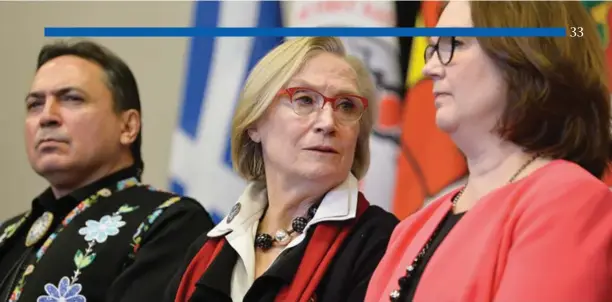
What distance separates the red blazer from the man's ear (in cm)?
Answer: 81

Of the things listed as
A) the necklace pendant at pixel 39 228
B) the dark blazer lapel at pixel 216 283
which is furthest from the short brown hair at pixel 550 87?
the necklace pendant at pixel 39 228

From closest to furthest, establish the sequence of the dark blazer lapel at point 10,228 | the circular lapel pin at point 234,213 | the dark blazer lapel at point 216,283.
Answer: the dark blazer lapel at point 216,283
the circular lapel pin at point 234,213
the dark blazer lapel at point 10,228

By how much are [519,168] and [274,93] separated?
437 mm

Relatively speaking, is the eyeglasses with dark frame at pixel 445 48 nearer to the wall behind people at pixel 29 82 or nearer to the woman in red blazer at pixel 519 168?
the woman in red blazer at pixel 519 168

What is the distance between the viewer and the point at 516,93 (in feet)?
2.83

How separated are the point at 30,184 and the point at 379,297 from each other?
3.54 ft

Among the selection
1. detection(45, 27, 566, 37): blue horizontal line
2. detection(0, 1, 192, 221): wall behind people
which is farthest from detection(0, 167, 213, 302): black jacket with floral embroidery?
detection(45, 27, 566, 37): blue horizontal line

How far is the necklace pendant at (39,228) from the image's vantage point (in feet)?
4.74

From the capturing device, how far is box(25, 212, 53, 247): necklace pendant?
1445mm

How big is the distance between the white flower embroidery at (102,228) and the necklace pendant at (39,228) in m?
0.10

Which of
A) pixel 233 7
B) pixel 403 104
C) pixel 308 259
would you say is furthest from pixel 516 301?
pixel 233 7

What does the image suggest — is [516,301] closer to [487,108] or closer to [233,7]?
[487,108]

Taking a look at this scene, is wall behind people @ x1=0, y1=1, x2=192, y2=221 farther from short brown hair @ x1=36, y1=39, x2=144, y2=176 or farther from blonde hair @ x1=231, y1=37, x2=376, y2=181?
blonde hair @ x1=231, y1=37, x2=376, y2=181

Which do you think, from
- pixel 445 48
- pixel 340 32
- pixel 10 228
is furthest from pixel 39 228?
pixel 445 48
